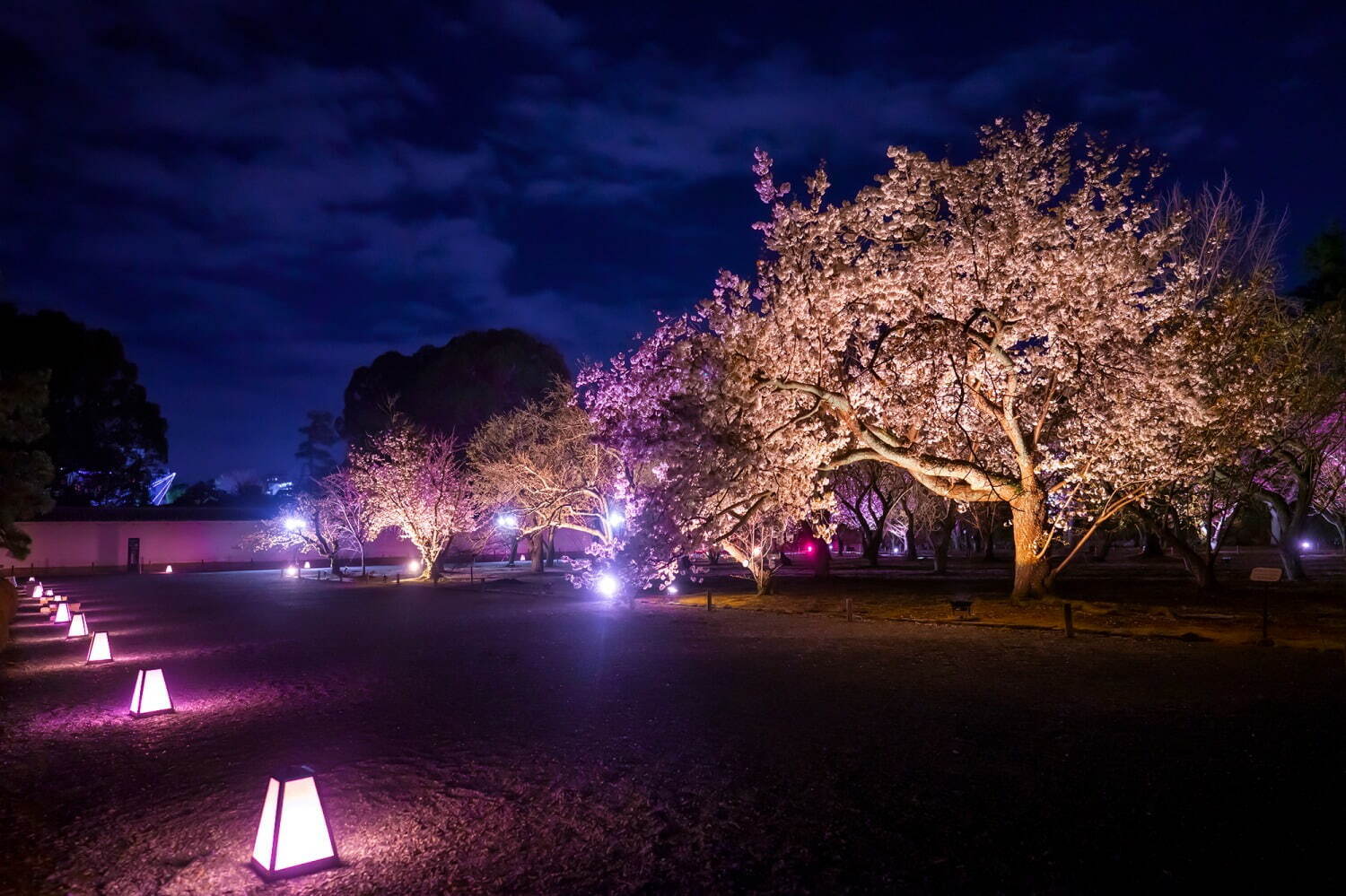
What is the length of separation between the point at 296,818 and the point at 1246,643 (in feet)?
46.0

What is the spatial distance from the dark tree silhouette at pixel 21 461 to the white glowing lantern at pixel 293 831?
14457 mm

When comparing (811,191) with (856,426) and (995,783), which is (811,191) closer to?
(856,426)

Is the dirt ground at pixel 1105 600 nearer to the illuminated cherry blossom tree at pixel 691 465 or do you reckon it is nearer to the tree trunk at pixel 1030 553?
the tree trunk at pixel 1030 553

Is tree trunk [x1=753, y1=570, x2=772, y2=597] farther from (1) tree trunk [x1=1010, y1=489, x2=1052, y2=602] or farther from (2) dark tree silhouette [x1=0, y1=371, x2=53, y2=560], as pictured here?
(2) dark tree silhouette [x1=0, y1=371, x2=53, y2=560]

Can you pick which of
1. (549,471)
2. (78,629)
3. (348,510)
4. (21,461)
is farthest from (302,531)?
(78,629)

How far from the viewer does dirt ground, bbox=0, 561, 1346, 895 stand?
4.84 meters

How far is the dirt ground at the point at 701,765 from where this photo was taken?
484cm

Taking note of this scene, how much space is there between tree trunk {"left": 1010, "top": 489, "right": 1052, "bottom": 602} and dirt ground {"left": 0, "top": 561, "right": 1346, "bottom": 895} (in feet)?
13.0

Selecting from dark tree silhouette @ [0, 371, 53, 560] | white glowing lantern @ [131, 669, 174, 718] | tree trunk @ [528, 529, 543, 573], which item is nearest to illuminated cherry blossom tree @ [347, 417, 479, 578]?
tree trunk @ [528, 529, 543, 573]

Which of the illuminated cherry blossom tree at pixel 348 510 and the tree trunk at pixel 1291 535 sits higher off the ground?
the illuminated cherry blossom tree at pixel 348 510

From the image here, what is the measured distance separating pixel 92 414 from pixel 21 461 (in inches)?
1557

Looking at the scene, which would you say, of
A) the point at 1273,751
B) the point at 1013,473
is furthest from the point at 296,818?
the point at 1013,473

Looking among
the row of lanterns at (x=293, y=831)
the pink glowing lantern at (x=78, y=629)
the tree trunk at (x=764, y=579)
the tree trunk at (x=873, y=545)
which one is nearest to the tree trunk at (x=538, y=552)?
the tree trunk at (x=873, y=545)

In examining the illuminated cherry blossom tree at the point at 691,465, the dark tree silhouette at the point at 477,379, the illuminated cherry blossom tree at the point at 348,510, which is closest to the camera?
the illuminated cherry blossom tree at the point at 691,465
